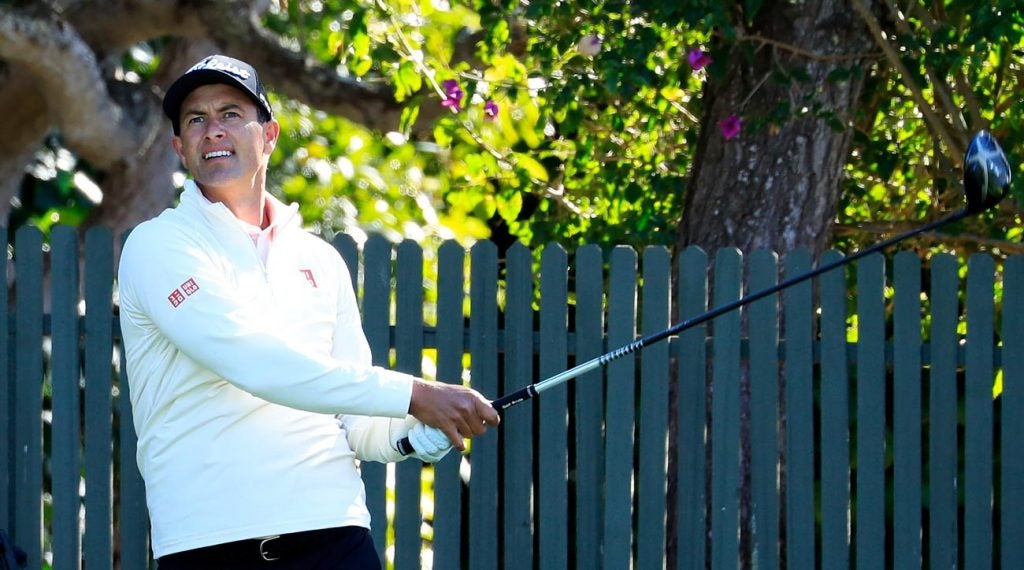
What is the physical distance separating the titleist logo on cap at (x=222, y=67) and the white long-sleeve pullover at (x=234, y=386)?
0.77 feet

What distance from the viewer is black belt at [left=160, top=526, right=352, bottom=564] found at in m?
2.74

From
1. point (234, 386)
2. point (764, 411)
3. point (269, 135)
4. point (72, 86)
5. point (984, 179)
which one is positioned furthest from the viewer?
point (72, 86)

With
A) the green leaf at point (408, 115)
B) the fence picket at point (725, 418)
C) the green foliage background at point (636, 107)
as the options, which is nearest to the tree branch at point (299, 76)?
the green foliage background at point (636, 107)

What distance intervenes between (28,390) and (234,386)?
2.29m

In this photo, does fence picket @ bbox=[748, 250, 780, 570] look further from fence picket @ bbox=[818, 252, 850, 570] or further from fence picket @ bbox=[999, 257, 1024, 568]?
fence picket @ bbox=[999, 257, 1024, 568]

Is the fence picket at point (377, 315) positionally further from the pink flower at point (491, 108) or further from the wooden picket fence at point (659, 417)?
the pink flower at point (491, 108)

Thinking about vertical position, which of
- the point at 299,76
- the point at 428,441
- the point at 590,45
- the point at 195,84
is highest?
the point at 299,76

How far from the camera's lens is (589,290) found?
455cm

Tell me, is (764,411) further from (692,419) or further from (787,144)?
(787,144)

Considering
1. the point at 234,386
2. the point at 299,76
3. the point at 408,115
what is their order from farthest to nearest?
the point at 299,76 < the point at 408,115 < the point at 234,386

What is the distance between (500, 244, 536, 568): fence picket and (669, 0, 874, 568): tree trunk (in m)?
0.77

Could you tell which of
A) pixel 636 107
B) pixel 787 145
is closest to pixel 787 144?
pixel 787 145

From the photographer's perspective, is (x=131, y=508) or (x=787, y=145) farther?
(x=787, y=145)

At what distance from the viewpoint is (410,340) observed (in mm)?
4656
